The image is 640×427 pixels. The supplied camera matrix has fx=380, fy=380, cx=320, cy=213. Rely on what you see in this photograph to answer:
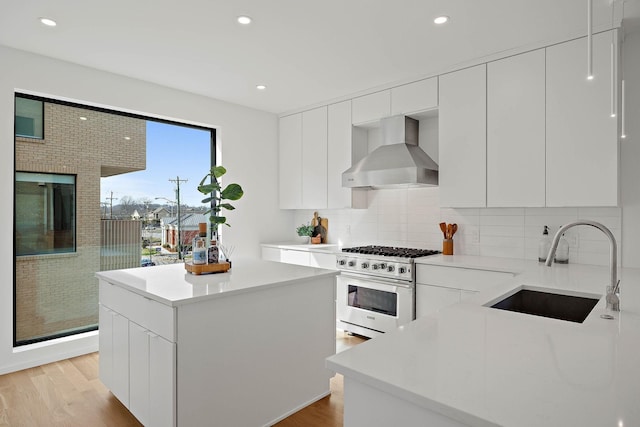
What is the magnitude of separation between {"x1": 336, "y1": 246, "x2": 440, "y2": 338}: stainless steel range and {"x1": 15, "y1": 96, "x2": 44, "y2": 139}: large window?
2946mm

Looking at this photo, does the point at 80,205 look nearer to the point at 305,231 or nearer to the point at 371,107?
the point at 305,231

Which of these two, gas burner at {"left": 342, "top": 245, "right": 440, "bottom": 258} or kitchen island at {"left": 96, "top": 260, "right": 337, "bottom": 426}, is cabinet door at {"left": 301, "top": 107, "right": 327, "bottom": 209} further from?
kitchen island at {"left": 96, "top": 260, "right": 337, "bottom": 426}

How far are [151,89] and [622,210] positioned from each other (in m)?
4.20

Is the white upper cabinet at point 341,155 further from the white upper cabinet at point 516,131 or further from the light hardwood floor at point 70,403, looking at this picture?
the light hardwood floor at point 70,403

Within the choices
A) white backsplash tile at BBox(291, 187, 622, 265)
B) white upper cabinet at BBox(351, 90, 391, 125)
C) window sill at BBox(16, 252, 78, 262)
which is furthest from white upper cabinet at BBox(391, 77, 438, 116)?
window sill at BBox(16, 252, 78, 262)

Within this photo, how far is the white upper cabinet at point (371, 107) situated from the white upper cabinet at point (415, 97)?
7 cm

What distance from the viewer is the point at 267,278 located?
7.55 ft

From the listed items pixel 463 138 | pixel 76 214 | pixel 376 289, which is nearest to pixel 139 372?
pixel 76 214

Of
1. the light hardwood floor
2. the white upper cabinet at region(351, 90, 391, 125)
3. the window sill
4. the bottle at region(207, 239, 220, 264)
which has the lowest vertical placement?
the light hardwood floor

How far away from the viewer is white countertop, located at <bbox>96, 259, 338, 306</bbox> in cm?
192

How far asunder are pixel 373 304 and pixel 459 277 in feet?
2.99

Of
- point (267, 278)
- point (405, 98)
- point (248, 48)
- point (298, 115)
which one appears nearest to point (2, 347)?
point (267, 278)

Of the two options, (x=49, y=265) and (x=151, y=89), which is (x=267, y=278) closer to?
(x=49, y=265)

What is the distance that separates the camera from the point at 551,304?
1960mm
